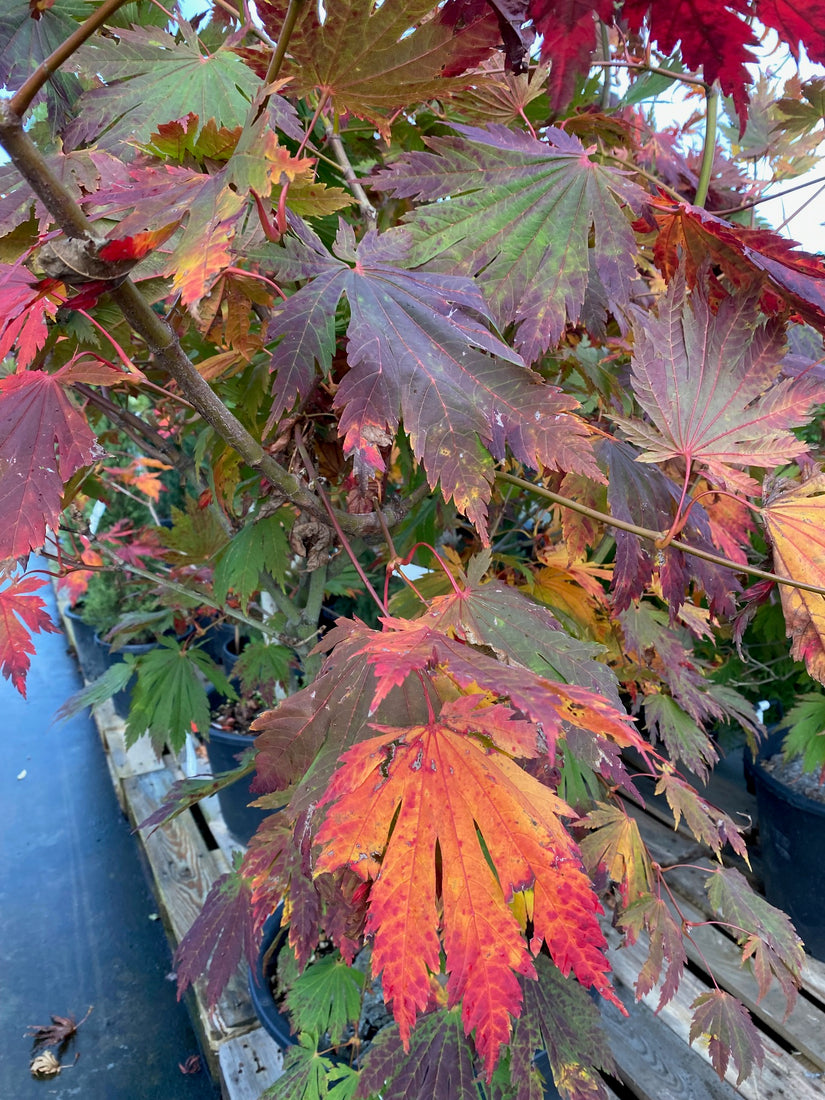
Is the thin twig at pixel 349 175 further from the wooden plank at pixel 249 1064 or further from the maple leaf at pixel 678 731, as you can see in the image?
the wooden plank at pixel 249 1064

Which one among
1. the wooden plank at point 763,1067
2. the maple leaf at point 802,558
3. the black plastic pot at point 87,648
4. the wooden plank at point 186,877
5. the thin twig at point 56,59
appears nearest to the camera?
the thin twig at point 56,59

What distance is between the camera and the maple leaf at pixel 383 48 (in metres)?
0.50

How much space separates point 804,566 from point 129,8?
3.15 ft

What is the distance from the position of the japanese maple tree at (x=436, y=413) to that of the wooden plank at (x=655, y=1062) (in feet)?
0.85

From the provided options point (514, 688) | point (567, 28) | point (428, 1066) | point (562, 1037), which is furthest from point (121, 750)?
point (567, 28)

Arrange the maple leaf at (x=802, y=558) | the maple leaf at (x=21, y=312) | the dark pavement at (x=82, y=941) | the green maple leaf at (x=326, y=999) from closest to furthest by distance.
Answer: the maple leaf at (x=21, y=312)
the maple leaf at (x=802, y=558)
the green maple leaf at (x=326, y=999)
the dark pavement at (x=82, y=941)

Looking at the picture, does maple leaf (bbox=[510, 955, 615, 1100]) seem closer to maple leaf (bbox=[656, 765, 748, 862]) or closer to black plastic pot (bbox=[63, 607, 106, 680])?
maple leaf (bbox=[656, 765, 748, 862])

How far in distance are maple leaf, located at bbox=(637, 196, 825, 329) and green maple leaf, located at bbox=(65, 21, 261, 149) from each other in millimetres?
412

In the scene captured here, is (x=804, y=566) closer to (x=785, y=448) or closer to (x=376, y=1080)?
(x=785, y=448)

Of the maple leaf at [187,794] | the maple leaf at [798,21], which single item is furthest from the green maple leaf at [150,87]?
the maple leaf at [187,794]

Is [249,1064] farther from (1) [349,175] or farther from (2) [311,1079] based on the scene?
(1) [349,175]

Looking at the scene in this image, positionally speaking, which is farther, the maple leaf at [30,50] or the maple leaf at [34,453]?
the maple leaf at [30,50]

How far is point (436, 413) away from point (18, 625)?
68 cm

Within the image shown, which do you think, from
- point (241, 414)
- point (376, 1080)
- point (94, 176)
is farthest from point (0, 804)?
point (94, 176)
